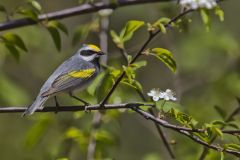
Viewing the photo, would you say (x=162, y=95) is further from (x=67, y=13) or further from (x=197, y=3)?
(x=67, y=13)

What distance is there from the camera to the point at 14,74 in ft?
24.6

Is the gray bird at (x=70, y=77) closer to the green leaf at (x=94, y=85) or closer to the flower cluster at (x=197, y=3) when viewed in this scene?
the green leaf at (x=94, y=85)

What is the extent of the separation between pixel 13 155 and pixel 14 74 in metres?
1.13

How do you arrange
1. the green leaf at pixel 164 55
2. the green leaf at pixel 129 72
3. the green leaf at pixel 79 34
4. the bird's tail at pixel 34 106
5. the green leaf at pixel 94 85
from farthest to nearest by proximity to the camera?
→ the green leaf at pixel 79 34
the green leaf at pixel 94 85
the bird's tail at pixel 34 106
the green leaf at pixel 164 55
the green leaf at pixel 129 72

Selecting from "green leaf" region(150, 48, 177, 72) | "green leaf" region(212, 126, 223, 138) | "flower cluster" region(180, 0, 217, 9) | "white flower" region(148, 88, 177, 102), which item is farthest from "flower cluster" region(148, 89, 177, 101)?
"flower cluster" region(180, 0, 217, 9)

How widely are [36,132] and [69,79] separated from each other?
3.65ft

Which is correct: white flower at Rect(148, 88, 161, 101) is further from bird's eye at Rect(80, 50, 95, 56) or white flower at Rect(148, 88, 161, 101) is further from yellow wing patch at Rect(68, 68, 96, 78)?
bird's eye at Rect(80, 50, 95, 56)

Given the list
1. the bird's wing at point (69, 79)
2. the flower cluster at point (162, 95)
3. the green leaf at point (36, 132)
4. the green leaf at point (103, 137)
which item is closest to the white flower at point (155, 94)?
the flower cluster at point (162, 95)

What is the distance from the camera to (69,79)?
3676 mm

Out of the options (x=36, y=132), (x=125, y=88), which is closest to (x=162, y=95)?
(x=36, y=132)

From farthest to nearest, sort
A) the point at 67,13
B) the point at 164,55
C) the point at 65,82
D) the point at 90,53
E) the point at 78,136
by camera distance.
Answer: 1. the point at 78,136
2. the point at 90,53
3. the point at 67,13
4. the point at 65,82
5. the point at 164,55

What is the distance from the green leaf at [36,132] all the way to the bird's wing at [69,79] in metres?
1.04

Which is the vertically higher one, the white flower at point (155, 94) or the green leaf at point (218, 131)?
the white flower at point (155, 94)

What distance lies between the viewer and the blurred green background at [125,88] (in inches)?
187
